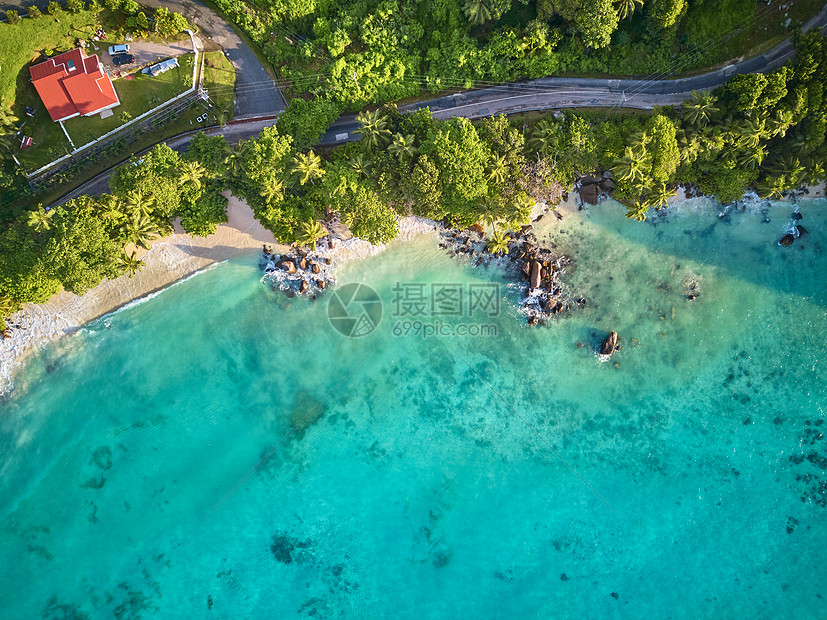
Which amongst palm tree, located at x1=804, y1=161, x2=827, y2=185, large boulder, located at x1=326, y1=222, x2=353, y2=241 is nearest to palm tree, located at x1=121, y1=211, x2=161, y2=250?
large boulder, located at x1=326, y1=222, x2=353, y2=241

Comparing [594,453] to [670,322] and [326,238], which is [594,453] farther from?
[326,238]

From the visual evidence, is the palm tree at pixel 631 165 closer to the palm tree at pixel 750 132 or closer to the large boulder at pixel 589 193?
the large boulder at pixel 589 193

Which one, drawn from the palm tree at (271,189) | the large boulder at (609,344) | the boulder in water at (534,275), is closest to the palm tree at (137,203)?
the palm tree at (271,189)

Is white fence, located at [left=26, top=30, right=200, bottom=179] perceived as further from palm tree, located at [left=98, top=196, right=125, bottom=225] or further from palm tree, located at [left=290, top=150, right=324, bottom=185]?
palm tree, located at [left=290, top=150, right=324, bottom=185]

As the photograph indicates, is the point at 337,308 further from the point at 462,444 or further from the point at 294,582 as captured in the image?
the point at 294,582

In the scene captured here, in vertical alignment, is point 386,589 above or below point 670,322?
below

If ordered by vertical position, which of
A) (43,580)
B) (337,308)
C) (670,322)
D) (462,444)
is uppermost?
(337,308)

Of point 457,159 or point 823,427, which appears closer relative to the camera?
point 457,159

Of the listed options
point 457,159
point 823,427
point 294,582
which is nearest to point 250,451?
point 294,582
